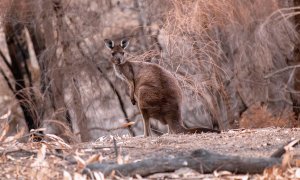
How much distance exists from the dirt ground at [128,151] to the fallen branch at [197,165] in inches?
1.9

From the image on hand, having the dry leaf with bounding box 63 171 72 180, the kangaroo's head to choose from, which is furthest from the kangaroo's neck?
the dry leaf with bounding box 63 171 72 180

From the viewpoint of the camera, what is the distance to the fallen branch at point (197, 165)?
532cm

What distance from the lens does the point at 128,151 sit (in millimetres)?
6586

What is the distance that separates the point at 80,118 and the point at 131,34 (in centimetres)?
223

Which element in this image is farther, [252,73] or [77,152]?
[252,73]

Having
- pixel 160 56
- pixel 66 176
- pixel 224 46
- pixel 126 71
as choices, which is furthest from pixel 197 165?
pixel 224 46

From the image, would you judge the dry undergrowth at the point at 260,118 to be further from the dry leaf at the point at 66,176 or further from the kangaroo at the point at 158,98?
the dry leaf at the point at 66,176

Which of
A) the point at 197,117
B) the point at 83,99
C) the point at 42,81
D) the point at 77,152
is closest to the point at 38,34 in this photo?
the point at 42,81

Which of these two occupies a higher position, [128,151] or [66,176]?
[66,176]

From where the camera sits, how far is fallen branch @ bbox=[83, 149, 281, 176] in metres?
5.32

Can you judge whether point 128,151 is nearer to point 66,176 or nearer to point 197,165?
point 197,165

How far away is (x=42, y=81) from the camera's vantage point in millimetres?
15070

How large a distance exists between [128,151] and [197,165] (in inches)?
51.5

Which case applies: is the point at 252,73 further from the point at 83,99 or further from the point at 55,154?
the point at 55,154
